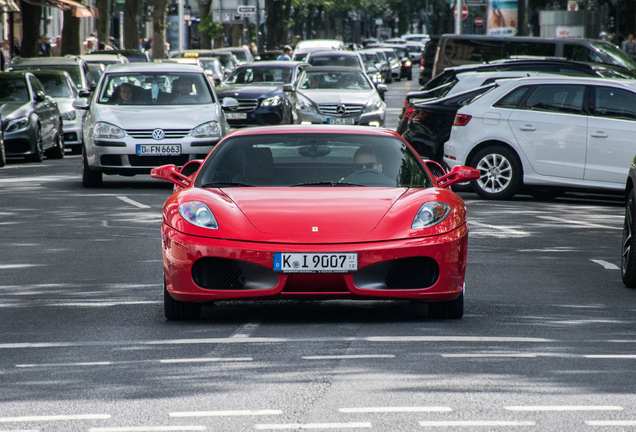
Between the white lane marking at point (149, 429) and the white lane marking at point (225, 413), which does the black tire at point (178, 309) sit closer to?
the white lane marking at point (225, 413)

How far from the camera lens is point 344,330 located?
23.3 ft

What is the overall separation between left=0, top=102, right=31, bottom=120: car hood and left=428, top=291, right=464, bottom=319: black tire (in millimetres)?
15039

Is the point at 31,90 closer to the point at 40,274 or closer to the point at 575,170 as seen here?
the point at 575,170

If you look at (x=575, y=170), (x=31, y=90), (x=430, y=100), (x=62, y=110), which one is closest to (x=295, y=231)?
(x=575, y=170)

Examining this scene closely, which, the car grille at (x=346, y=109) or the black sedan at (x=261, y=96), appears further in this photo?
the car grille at (x=346, y=109)

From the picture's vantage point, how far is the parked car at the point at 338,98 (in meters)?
24.7

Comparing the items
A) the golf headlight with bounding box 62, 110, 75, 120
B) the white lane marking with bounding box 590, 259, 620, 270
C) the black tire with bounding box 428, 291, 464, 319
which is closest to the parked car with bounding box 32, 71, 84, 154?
the golf headlight with bounding box 62, 110, 75, 120

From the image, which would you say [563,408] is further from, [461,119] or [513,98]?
[461,119]

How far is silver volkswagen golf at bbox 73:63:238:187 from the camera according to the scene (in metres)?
16.5

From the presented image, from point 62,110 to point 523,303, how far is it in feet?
57.9

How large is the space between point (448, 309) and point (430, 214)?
24.3 inches

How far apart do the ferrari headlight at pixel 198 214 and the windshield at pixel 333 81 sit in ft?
62.6

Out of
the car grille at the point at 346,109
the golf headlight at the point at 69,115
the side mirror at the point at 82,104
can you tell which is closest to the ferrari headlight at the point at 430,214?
the side mirror at the point at 82,104

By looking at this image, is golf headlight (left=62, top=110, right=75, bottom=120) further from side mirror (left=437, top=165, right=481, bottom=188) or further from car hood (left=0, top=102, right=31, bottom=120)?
side mirror (left=437, top=165, right=481, bottom=188)
